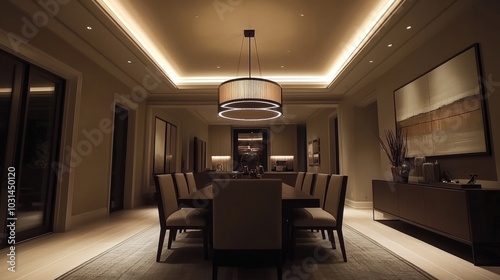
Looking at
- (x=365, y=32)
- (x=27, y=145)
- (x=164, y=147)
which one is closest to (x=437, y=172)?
(x=365, y=32)

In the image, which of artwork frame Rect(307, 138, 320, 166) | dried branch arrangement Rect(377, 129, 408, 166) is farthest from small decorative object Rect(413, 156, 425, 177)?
artwork frame Rect(307, 138, 320, 166)

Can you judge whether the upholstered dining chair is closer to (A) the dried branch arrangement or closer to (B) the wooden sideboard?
(B) the wooden sideboard

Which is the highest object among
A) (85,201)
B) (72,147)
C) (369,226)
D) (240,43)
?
(240,43)

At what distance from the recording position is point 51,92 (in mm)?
3824

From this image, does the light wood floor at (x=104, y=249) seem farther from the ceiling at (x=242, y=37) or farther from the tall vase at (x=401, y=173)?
the ceiling at (x=242, y=37)

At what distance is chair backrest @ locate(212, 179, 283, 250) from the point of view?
1.99m

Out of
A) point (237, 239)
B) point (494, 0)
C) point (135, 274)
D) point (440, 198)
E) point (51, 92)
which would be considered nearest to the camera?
point (237, 239)

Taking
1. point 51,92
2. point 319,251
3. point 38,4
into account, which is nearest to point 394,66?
point 319,251

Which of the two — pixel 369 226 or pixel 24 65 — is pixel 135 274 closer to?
pixel 24 65

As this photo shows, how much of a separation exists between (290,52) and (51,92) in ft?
12.8

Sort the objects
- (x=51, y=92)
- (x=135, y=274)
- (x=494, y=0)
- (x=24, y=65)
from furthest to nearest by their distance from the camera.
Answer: (x=51, y=92) < (x=24, y=65) < (x=494, y=0) < (x=135, y=274)

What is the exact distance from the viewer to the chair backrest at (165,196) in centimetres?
264

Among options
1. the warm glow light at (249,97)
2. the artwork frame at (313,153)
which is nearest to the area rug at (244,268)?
the warm glow light at (249,97)

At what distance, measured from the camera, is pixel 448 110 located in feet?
10.8
